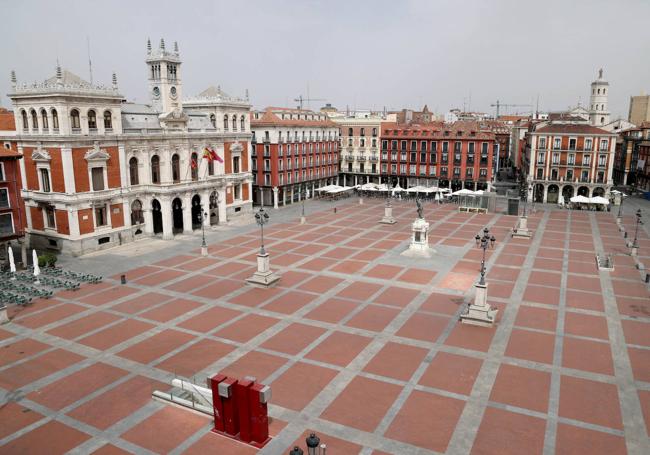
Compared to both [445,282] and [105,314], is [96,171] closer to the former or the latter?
[105,314]

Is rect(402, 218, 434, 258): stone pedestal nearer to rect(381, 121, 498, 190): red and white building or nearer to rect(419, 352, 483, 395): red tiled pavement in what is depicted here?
rect(419, 352, 483, 395): red tiled pavement

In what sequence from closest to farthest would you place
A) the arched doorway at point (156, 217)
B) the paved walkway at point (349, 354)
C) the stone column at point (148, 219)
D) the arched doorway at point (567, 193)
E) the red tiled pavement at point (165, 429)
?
1. the red tiled pavement at point (165, 429)
2. the paved walkway at point (349, 354)
3. the stone column at point (148, 219)
4. the arched doorway at point (156, 217)
5. the arched doorway at point (567, 193)

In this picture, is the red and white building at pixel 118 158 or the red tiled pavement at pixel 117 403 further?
the red and white building at pixel 118 158

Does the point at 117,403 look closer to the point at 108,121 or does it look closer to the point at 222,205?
the point at 108,121

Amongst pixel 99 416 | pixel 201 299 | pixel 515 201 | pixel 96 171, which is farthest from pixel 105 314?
pixel 515 201

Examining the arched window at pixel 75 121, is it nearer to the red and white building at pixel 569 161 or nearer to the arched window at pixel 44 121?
the arched window at pixel 44 121

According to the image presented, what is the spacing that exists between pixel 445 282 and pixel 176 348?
21.8m

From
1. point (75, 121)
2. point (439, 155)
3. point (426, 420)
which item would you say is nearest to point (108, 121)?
point (75, 121)

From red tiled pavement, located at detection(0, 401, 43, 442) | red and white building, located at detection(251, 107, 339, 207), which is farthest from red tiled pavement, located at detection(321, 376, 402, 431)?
red and white building, located at detection(251, 107, 339, 207)

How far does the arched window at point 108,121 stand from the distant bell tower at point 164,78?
8871 mm

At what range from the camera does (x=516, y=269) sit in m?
43.1

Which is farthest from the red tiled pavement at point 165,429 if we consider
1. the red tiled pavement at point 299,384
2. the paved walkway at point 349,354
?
the red tiled pavement at point 299,384

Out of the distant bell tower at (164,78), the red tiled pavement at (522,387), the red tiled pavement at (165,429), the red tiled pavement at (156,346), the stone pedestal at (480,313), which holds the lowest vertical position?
the red tiled pavement at (165,429)

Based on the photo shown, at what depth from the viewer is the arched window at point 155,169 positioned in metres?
54.6
